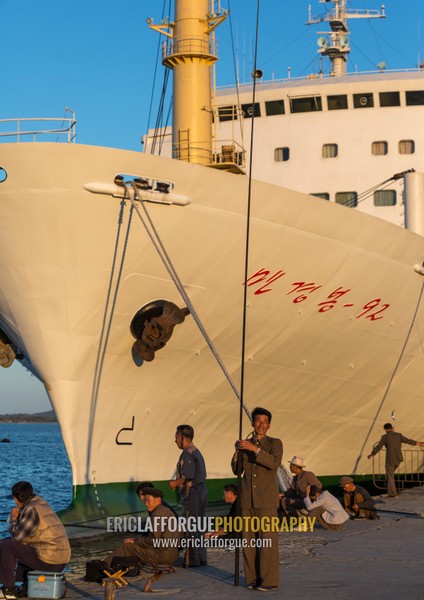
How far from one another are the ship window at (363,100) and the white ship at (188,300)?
5834mm

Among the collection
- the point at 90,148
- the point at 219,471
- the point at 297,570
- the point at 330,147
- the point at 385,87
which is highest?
the point at 385,87

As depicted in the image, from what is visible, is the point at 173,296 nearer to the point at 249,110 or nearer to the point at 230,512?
the point at 230,512

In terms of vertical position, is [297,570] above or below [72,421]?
below

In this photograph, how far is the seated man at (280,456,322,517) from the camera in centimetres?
1166

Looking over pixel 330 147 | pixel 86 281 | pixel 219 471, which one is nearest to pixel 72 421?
pixel 86 281

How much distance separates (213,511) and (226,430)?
1.51 m

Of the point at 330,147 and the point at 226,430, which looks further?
the point at 330,147

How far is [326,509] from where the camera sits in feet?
35.6

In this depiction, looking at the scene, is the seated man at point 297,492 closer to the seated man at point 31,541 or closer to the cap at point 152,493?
the cap at point 152,493

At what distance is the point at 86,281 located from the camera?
12484 millimetres

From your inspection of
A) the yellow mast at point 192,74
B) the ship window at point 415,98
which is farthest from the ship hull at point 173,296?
the ship window at point 415,98

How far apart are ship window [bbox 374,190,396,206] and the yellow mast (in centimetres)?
595

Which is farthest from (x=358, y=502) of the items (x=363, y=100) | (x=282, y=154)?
(x=363, y=100)

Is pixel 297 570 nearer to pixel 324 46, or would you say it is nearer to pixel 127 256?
pixel 127 256
